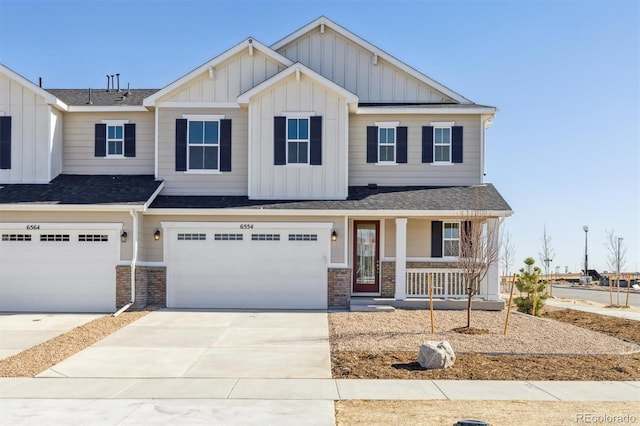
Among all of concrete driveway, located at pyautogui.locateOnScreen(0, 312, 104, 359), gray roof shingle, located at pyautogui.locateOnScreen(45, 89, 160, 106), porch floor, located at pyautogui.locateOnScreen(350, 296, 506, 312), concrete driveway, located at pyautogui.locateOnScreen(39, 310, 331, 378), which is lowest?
concrete driveway, located at pyautogui.locateOnScreen(0, 312, 104, 359)

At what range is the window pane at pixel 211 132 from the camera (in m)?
19.0

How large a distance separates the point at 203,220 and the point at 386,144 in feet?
20.4

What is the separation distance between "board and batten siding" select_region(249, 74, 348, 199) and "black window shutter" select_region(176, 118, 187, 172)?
210 centimetres

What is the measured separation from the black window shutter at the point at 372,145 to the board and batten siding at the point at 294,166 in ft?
4.14

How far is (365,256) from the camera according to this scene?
62.8ft

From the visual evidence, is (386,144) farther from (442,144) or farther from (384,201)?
(384,201)

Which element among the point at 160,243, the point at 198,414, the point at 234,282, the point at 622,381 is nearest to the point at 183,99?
the point at 160,243

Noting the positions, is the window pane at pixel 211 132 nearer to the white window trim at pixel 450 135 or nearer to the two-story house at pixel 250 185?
the two-story house at pixel 250 185

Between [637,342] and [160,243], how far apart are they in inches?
491

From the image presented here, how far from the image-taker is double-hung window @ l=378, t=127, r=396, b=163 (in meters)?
19.5

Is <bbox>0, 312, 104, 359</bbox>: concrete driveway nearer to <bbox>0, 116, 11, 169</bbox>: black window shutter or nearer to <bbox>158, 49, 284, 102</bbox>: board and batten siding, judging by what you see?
<bbox>0, 116, 11, 169</bbox>: black window shutter

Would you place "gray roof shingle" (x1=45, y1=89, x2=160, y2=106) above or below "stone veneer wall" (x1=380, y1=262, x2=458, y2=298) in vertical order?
above

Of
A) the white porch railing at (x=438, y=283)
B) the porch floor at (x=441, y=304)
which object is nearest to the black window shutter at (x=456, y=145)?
the white porch railing at (x=438, y=283)

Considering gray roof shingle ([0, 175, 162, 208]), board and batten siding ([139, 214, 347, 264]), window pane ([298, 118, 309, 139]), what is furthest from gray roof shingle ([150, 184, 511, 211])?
window pane ([298, 118, 309, 139])
